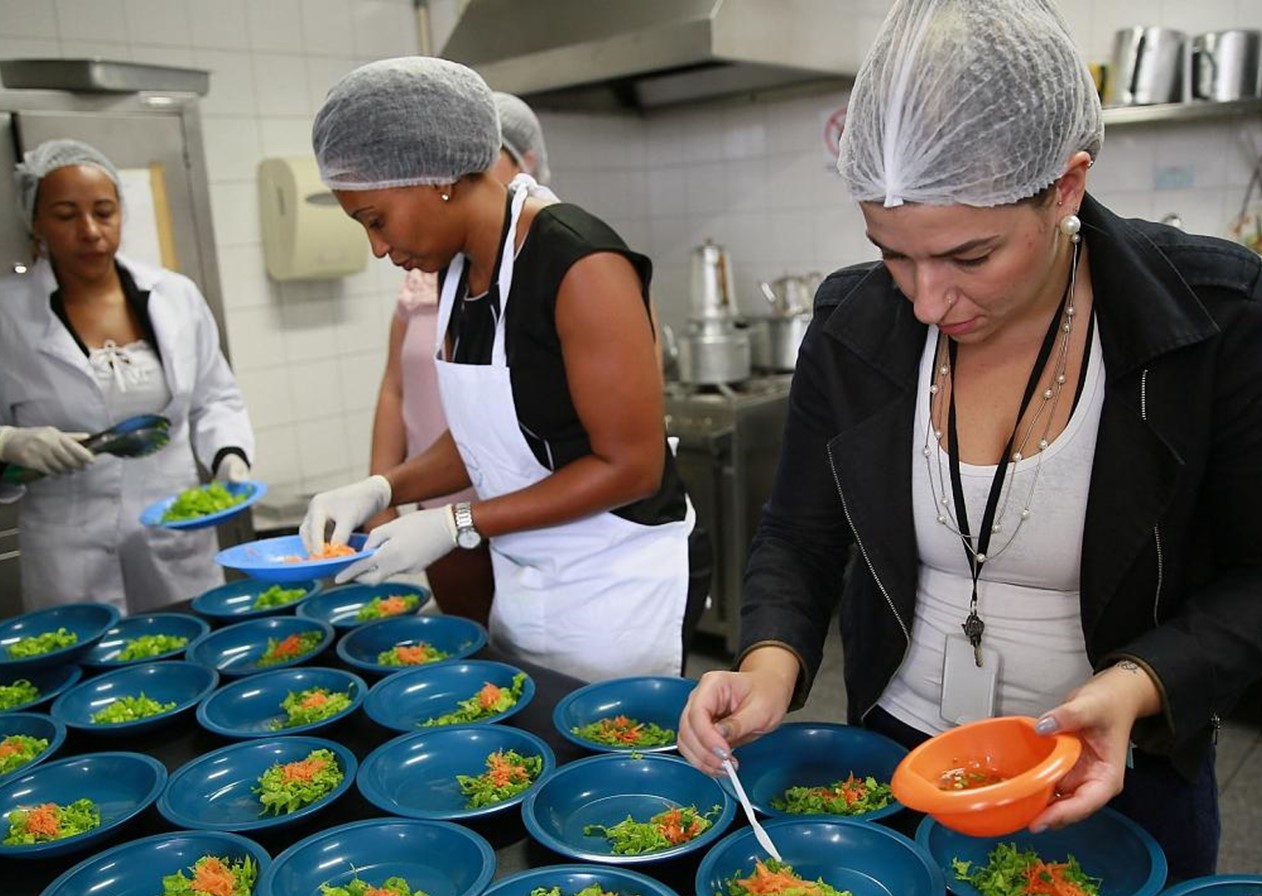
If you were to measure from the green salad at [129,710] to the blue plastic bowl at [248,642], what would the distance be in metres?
0.13

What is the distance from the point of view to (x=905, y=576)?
1.19 m

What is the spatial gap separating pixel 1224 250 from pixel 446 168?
107 cm

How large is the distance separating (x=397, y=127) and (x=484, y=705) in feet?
2.85

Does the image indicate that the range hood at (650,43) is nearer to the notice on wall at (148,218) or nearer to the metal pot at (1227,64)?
the metal pot at (1227,64)

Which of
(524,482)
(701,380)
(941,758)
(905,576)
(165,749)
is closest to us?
(941,758)

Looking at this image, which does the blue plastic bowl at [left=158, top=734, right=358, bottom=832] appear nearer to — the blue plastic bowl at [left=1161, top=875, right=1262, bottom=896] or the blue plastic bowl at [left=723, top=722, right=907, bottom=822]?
the blue plastic bowl at [left=723, top=722, right=907, bottom=822]

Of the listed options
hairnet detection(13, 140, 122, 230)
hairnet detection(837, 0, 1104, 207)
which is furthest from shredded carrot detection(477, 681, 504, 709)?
hairnet detection(13, 140, 122, 230)

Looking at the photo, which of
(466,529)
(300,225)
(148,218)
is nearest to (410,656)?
(466,529)

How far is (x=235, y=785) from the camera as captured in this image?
4.29 ft

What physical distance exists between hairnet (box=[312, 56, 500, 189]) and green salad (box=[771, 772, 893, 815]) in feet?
3.43

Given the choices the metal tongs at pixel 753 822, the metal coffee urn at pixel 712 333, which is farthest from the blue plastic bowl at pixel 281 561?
the metal coffee urn at pixel 712 333

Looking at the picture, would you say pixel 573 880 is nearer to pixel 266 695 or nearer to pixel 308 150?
pixel 266 695

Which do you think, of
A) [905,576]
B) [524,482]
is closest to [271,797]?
[524,482]

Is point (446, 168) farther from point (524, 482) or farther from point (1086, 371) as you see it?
point (1086, 371)
